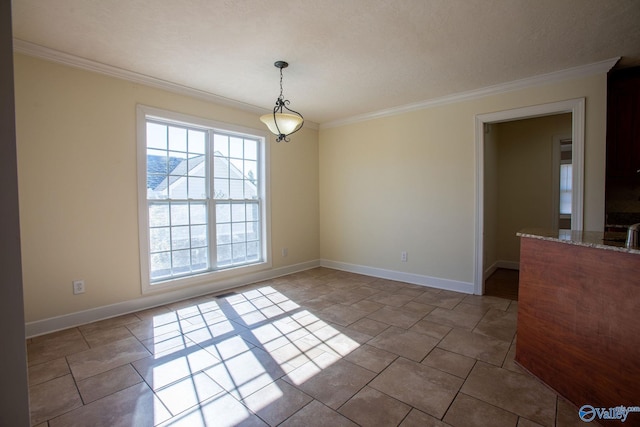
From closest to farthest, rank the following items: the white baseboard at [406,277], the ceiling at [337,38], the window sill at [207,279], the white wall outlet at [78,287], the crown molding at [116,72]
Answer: the ceiling at [337,38] < the crown molding at [116,72] < the white wall outlet at [78,287] < the window sill at [207,279] < the white baseboard at [406,277]

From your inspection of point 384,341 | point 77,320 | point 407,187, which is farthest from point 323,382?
point 407,187

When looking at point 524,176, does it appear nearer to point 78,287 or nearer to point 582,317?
point 582,317

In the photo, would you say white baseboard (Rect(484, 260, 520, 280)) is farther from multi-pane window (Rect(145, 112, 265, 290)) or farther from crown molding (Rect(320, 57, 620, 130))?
multi-pane window (Rect(145, 112, 265, 290))

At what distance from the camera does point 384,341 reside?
2.63m

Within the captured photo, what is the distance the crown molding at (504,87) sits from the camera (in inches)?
121

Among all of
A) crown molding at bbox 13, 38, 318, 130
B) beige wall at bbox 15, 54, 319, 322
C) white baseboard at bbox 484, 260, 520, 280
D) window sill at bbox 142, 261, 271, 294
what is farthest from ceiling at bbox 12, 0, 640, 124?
white baseboard at bbox 484, 260, 520, 280

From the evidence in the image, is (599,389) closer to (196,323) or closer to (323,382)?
(323,382)

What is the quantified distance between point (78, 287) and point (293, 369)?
7.85 feet

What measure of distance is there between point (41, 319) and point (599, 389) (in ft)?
14.1

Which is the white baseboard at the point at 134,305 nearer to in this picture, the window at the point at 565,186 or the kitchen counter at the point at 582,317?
the kitchen counter at the point at 582,317

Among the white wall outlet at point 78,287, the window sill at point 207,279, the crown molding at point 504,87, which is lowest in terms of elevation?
the window sill at point 207,279

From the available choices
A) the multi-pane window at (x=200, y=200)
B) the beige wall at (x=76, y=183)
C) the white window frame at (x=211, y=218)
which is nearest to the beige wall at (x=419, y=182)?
the white window frame at (x=211, y=218)

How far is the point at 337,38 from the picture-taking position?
255 cm

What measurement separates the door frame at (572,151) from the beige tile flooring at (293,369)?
77 centimetres
